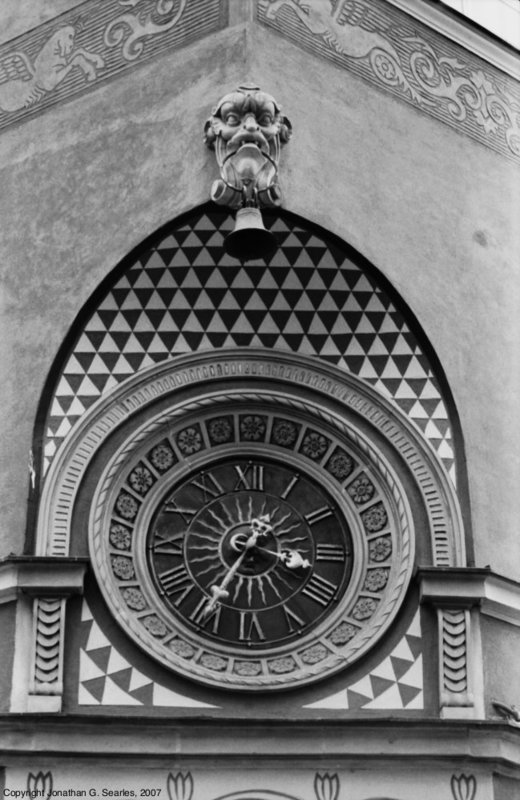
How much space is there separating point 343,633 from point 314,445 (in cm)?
138

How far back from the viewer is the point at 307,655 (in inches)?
539

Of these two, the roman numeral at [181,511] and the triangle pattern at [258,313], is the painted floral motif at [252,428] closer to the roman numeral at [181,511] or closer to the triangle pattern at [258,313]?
the triangle pattern at [258,313]

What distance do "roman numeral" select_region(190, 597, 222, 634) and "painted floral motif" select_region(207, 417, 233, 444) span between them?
1.20m

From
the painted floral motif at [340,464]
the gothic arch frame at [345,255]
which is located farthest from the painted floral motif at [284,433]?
the gothic arch frame at [345,255]

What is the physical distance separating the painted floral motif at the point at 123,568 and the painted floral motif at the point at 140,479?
0.51m

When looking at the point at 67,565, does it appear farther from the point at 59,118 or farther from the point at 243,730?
the point at 59,118

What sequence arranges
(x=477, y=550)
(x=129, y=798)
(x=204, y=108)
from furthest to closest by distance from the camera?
(x=204, y=108) < (x=477, y=550) < (x=129, y=798)

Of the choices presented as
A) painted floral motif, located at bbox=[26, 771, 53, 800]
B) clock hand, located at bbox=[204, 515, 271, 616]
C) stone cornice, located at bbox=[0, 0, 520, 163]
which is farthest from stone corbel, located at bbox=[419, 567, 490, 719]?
stone cornice, located at bbox=[0, 0, 520, 163]

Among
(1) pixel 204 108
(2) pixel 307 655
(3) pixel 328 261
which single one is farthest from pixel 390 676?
(1) pixel 204 108

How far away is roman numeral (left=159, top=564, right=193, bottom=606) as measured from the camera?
45.6 feet

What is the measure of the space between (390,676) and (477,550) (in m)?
1.04

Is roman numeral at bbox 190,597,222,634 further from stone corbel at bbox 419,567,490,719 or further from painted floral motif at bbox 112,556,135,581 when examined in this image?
stone corbel at bbox 419,567,490,719

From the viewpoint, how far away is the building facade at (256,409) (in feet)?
43.0

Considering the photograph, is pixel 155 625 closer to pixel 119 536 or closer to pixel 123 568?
pixel 123 568
